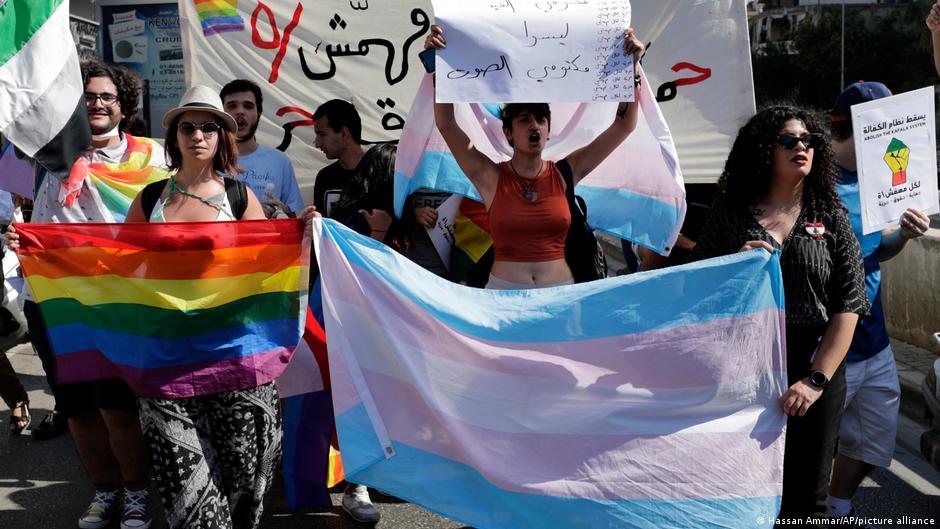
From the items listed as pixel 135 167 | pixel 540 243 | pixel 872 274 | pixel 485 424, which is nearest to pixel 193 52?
pixel 135 167

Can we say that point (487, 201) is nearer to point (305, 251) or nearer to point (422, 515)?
point (305, 251)

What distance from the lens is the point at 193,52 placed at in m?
6.25

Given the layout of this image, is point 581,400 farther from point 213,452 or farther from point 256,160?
→ point 256,160

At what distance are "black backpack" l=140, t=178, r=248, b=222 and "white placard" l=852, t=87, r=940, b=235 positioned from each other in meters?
2.44

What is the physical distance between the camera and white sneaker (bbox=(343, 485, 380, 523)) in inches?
184

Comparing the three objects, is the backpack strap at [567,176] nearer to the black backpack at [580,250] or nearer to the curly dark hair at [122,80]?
the black backpack at [580,250]

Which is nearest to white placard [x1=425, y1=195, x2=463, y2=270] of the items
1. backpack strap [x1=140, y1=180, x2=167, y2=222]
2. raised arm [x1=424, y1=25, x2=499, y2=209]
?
raised arm [x1=424, y1=25, x2=499, y2=209]

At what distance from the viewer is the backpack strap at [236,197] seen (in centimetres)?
412

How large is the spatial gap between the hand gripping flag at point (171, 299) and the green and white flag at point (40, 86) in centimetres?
34

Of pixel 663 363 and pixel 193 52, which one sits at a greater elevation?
pixel 193 52

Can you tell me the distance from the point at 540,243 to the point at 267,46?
2845mm

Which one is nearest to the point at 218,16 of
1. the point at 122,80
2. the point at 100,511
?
the point at 122,80

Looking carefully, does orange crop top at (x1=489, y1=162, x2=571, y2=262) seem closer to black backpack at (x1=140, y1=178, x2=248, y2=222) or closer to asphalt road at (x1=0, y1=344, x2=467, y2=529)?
black backpack at (x1=140, y1=178, x2=248, y2=222)

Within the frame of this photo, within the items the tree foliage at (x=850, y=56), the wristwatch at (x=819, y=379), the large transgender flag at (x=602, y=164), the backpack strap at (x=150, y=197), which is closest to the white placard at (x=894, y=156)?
the wristwatch at (x=819, y=379)
